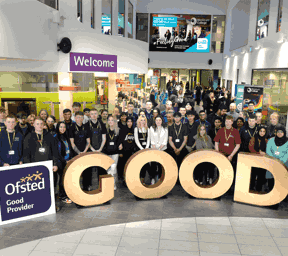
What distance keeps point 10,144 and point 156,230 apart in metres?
3.00

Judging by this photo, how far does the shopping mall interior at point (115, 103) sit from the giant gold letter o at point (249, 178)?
42 mm

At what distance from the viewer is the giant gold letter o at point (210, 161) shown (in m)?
5.40

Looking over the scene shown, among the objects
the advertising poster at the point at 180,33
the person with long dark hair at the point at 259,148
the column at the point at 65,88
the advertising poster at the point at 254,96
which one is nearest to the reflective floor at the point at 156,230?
the person with long dark hair at the point at 259,148

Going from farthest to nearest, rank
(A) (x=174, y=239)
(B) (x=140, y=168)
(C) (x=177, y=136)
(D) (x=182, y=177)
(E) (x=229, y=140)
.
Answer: (C) (x=177, y=136) → (E) (x=229, y=140) → (D) (x=182, y=177) → (B) (x=140, y=168) → (A) (x=174, y=239)

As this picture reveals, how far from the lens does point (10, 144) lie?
16.0 ft

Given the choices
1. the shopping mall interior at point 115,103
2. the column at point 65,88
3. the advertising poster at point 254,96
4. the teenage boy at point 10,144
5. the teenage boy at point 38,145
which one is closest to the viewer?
the shopping mall interior at point 115,103

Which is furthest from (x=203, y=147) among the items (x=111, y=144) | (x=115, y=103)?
(x=115, y=103)

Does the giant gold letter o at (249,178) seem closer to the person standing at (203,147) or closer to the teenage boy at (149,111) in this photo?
the person standing at (203,147)

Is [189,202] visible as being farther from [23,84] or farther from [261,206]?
[23,84]

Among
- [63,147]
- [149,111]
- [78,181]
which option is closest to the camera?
[78,181]

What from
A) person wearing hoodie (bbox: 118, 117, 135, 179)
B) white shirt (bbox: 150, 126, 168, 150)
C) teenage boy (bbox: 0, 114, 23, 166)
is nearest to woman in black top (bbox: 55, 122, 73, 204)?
teenage boy (bbox: 0, 114, 23, 166)

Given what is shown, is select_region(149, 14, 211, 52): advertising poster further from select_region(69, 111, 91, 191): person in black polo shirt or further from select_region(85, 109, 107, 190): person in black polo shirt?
select_region(69, 111, 91, 191): person in black polo shirt

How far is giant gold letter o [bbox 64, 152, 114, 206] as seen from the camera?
4941mm

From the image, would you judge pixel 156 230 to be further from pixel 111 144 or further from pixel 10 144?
pixel 10 144
